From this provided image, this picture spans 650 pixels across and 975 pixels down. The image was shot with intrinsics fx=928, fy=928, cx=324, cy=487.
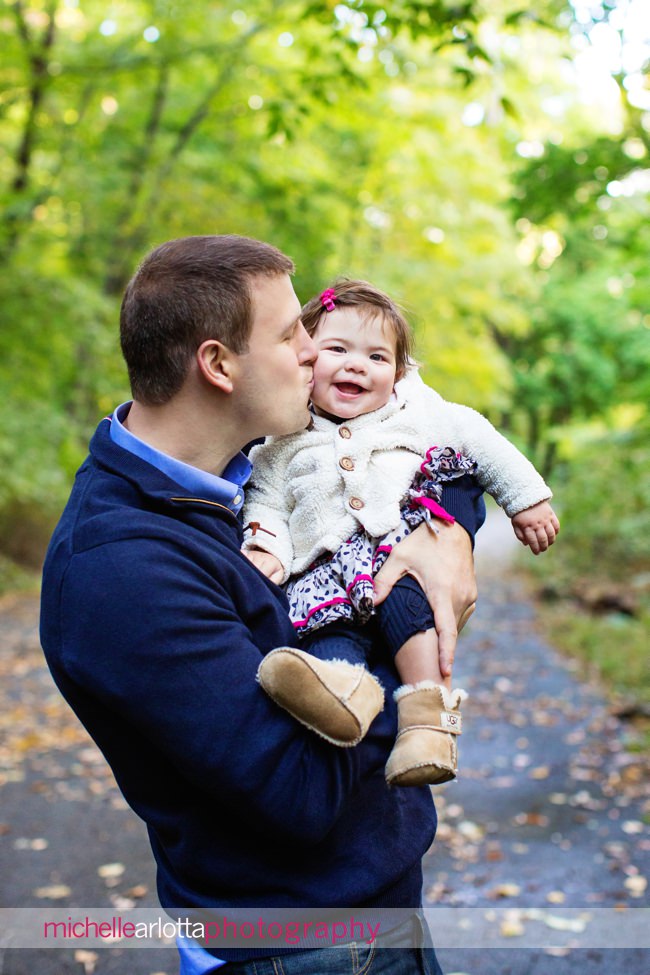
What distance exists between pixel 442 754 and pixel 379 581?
393 millimetres

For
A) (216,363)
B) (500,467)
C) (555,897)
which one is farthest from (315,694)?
(555,897)

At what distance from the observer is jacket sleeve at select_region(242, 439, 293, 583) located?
210 cm

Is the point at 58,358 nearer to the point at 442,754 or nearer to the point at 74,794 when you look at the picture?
the point at 74,794

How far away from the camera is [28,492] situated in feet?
36.4

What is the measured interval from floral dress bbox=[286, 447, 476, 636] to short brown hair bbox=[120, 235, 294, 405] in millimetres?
528

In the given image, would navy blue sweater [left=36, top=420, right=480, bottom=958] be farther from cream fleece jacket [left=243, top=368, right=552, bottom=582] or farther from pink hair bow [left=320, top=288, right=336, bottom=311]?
pink hair bow [left=320, top=288, right=336, bottom=311]

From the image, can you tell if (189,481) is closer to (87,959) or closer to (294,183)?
(87,959)

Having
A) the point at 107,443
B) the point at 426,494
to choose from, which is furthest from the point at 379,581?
the point at 107,443

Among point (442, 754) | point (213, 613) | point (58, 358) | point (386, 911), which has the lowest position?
point (386, 911)

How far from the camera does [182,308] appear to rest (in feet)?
5.71

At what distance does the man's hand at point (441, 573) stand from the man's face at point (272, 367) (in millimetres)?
385

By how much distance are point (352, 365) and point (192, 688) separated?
3.26ft

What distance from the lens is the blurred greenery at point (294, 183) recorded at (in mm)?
8508

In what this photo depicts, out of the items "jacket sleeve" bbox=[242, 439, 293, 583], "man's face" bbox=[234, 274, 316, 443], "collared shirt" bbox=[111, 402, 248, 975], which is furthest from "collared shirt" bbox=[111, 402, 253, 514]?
"jacket sleeve" bbox=[242, 439, 293, 583]
